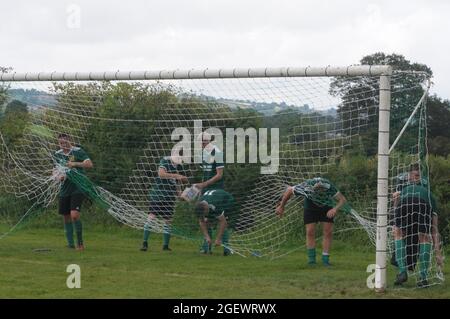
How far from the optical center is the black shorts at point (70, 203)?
1499 centimetres

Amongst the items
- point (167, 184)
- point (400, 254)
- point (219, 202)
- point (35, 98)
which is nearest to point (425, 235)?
point (400, 254)

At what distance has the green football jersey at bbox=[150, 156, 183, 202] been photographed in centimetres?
1446

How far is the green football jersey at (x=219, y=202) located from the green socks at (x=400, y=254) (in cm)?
331

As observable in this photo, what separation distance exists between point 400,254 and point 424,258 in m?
0.33

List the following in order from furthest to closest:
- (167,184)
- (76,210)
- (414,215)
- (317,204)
→ (76,210)
(167,184)
(317,204)
(414,215)

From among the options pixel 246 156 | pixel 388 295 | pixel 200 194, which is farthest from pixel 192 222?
pixel 388 295

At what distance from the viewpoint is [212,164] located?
14.2 meters

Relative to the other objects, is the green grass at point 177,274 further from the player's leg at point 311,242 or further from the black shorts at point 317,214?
the black shorts at point 317,214

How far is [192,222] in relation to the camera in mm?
14352

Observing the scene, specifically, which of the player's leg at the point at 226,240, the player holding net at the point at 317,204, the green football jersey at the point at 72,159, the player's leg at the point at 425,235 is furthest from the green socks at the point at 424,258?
the green football jersey at the point at 72,159

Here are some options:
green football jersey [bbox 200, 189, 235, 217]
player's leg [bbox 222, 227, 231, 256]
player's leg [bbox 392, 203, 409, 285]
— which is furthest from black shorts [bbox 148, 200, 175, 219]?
player's leg [bbox 392, 203, 409, 285]

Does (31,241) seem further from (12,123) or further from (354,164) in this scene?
(354,164)
